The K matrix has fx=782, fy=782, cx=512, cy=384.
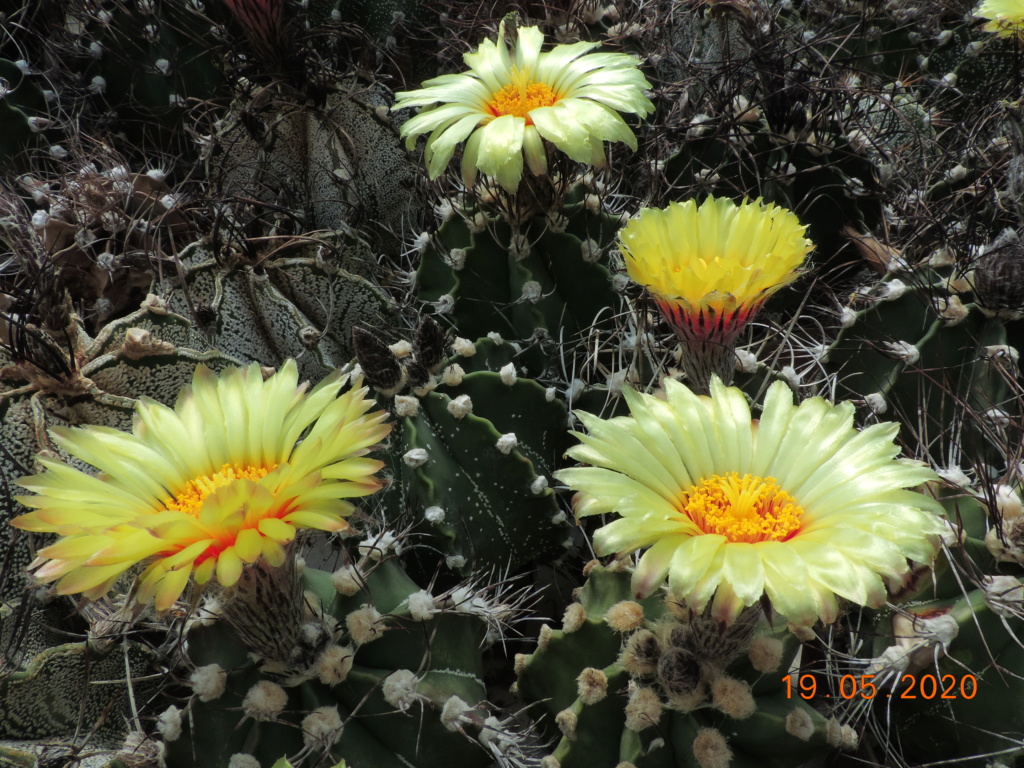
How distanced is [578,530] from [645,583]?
1.51ft

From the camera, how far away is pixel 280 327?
1.09m

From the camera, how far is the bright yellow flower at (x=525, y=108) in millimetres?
782

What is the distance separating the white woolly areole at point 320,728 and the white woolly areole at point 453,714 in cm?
9

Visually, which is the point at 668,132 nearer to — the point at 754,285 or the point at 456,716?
the point at 754,285

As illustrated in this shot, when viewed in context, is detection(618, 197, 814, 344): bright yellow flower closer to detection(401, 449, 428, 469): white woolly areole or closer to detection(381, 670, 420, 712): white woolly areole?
detection(401, 449, 428, 469): white woolly areole

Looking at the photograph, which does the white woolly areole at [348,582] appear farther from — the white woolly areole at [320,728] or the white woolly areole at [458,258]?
the white woolly areole at [458,258]

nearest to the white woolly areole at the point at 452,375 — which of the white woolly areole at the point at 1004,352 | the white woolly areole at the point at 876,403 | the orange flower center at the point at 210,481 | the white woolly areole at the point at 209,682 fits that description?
the orange flower center at the point at 210,481

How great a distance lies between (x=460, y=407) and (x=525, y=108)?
345mm

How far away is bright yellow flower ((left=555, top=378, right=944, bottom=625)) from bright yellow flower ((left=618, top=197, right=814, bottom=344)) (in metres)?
0.13

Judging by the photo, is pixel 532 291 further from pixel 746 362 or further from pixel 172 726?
pixel 172 726

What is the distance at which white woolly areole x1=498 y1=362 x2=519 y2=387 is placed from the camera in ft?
2.70

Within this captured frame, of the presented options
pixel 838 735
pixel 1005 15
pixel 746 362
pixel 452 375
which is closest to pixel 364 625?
pixel 452 375

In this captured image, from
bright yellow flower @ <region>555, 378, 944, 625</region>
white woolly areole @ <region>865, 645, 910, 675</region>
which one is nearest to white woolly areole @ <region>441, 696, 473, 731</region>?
bright yellow flower @ <region>555, 378, 944, 625</region>

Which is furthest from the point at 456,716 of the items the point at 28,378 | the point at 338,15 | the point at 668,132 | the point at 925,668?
the point at 338,15
